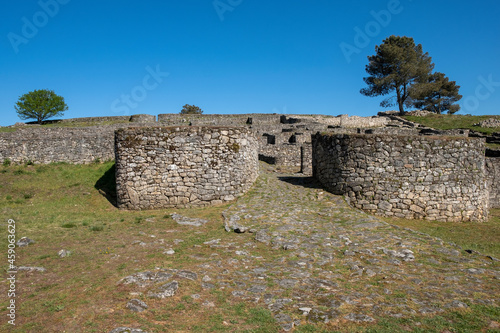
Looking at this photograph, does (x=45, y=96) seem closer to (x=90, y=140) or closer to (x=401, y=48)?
(x=90, y=140)

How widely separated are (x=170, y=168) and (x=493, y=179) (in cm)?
1806

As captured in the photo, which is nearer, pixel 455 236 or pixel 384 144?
pixel 455 236

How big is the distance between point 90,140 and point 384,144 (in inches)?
675

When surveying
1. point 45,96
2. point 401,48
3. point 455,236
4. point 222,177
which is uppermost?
point 401,48

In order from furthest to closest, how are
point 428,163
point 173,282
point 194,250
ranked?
point 428,163, point 194,250, point 173,282

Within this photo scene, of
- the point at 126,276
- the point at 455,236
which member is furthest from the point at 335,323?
the point at 455,236

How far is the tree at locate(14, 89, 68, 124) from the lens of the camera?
152ft

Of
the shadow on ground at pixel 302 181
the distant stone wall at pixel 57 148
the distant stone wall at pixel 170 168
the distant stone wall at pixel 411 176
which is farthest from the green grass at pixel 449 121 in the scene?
the distant stone wall at pixel 57 148

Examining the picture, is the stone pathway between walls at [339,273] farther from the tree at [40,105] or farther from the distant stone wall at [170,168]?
the tree at [40,105]

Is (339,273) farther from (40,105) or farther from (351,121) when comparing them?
(40,105)

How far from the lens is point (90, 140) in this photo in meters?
21.4

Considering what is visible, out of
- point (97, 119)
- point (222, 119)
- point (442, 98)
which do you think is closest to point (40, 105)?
point (97, 119)

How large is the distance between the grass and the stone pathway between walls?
26 centimetres

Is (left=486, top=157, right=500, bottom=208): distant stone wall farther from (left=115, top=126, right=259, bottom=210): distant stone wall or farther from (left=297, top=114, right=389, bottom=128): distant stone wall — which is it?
(left=297, top=114, right=389, bottom=128): distant stone wall
